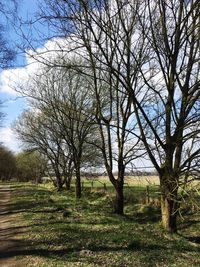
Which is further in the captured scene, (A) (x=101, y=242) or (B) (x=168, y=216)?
(B) (x=168, y=216)

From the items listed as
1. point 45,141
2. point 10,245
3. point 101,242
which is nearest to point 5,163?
point 45,141

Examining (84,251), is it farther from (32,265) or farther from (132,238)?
(132,238)

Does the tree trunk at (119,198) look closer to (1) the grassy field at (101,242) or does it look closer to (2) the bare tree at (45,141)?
(1) the grassy field at (101,242)

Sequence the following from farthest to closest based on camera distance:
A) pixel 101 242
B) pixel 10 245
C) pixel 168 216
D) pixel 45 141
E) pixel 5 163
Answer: pixel 5 163 < pixel 45 141 < pixel 168 216 < pixel 10 245 < pixel 101 242

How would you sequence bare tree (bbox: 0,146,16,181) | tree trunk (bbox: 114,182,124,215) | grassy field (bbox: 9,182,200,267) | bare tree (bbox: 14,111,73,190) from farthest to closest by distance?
bare tree (bbox: 0,146,16,181)
bare tree (bbox: 14,111,73,190)
tree trunk (bbox: 114,182,124,215)
grassy field (bbox: 9,182,200,267)

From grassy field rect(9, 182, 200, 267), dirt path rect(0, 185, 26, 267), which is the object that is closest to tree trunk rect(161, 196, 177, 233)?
grassy field rect(9, 182, 200, 267)

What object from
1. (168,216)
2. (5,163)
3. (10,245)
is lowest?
(10,245)

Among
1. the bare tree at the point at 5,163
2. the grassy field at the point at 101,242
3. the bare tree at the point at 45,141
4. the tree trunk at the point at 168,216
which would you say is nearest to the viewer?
the grassy field at the point at 101,242

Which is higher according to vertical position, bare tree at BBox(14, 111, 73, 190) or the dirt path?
bare tree at BBox(14, 111, 73, 190)

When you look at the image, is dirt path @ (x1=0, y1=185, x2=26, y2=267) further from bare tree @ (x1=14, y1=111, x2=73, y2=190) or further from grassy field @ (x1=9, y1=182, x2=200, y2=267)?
bare tree @ (x1=14, y1=111, x2=73, y2=190)

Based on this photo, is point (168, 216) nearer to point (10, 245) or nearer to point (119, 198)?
point (10, 245)

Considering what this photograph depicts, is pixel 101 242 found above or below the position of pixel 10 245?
above

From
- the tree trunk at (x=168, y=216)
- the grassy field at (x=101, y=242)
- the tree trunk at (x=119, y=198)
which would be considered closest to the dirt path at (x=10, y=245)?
the grassy field at (x=101, y=242)

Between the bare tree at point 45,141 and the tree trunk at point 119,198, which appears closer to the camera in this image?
the tree trunk at point 119,198
